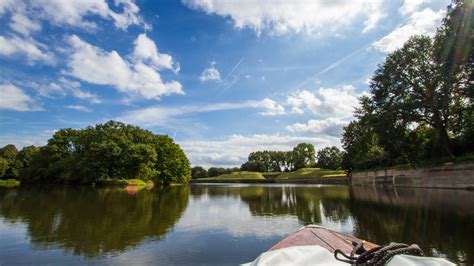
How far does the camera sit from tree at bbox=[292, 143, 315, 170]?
105500 mm

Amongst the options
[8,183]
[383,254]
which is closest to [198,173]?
[8,183]

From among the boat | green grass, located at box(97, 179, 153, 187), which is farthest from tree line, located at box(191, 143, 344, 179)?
the boat

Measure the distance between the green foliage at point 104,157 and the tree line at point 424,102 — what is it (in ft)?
118

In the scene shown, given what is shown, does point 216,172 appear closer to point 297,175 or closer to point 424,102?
point 297,175

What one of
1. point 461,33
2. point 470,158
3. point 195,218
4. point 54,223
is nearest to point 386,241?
point 195,218

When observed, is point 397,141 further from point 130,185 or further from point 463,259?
point 130,185

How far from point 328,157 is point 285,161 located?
2614cm

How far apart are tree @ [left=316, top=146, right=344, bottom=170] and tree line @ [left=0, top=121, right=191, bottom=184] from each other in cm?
4550

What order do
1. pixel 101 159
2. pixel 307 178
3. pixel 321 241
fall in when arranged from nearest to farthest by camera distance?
pixel 321 241 → pixel 101 159 → pixel 307 178

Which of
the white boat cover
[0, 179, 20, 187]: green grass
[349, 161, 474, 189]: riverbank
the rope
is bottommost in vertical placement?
the white boat cover

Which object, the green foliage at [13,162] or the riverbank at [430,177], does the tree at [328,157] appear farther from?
the green foliage at [13,162]

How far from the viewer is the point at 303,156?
4208 inches

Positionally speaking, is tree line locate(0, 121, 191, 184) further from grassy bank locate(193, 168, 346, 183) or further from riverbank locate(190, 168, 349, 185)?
grassy bank locate(193, 168, 346, 183)

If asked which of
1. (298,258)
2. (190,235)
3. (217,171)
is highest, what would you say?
(217,171)
